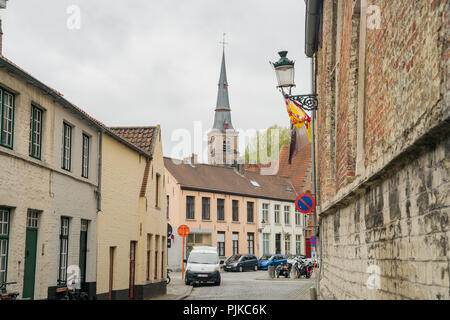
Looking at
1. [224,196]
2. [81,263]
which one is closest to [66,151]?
[81,263]

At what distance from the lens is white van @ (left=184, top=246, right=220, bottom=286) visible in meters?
27.9

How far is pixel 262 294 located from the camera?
22672 millimetres

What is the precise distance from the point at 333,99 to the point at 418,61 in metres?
7.22

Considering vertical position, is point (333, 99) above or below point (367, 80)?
above

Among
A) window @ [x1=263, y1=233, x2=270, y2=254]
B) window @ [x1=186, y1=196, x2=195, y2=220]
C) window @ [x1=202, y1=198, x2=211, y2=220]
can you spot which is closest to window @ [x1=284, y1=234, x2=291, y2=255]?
window @ [x1=263, y1=233, x2=270, y2=254]

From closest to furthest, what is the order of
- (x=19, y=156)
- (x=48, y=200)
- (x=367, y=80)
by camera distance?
1. (x=367, y=80)
2. (x=19, y=156)
3. (x=48, y=200)

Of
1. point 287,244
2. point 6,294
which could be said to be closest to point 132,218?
point 6,294

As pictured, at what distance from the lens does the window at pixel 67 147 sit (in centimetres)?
1438

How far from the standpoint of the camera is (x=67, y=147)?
14.6 meters

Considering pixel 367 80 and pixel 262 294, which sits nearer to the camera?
pixel 367 80

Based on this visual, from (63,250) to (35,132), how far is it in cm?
337

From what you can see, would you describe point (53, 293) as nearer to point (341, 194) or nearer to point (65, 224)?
point (65, 224)

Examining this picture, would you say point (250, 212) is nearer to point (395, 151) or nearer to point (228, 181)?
point (228, 181)

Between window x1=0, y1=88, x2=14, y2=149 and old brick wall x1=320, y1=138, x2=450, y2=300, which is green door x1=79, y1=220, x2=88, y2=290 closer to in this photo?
window x1=0, y1=88, x2=14, y2=149
